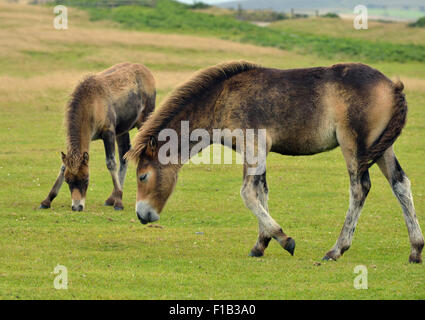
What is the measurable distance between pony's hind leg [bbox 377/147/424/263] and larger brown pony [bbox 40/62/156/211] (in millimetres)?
5607

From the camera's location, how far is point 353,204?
931 centimetres

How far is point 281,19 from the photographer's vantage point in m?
73.2

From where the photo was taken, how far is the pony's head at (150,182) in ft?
30.8

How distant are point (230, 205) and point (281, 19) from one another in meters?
61.6

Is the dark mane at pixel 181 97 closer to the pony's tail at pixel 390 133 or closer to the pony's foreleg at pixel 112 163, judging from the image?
the pony's tail at pixel 390 133

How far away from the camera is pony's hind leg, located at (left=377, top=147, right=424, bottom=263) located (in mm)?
9211

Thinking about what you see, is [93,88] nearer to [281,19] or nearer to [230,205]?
[230,205]

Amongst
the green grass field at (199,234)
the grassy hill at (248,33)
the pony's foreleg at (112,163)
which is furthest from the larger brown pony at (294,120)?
the grassy hill at (248,33)

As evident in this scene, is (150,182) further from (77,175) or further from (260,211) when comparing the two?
(77,175)

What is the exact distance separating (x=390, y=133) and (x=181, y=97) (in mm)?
2811

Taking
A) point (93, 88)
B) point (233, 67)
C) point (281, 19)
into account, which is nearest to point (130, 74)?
point (93, 88)

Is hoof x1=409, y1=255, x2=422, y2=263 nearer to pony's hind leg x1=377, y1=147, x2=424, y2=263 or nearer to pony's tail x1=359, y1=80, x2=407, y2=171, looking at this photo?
pony's hind leg x1=377, y1=147, x2=424, y2=263

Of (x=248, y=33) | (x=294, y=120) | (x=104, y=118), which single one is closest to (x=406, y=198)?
(x=294, y=120)

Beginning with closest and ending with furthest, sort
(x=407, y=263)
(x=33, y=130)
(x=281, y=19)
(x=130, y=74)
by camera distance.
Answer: (x=407, y=263), (x=130, y=74), (x=33, y=130), (x=281, y=19)
